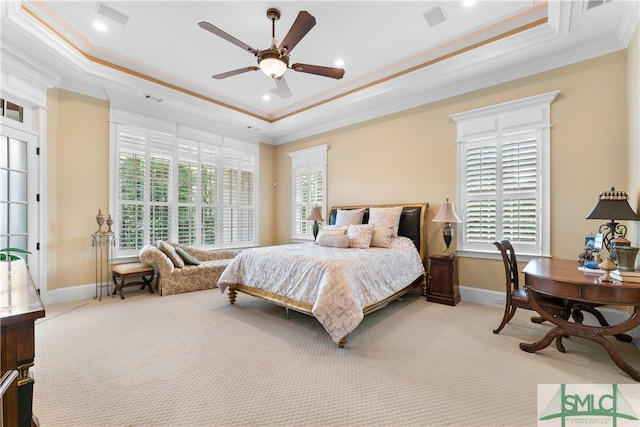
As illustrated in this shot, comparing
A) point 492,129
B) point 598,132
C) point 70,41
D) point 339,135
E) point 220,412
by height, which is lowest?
point 220,412

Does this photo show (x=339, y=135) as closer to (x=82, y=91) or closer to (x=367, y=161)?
(x=367, y=161)

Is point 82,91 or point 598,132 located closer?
point 598,132

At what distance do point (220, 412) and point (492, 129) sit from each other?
4.44 meters

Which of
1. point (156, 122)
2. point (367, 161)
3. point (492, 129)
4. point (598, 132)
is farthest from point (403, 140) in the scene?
point (156, 122)

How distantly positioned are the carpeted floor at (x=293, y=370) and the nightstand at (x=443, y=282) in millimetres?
463

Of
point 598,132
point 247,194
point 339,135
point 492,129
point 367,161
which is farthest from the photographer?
point 247,194

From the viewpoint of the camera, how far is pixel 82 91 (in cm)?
423

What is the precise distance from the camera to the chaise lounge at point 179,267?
174 inches

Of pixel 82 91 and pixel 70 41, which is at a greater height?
pixel 70 41

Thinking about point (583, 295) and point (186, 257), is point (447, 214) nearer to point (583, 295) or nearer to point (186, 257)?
point (583, 295)

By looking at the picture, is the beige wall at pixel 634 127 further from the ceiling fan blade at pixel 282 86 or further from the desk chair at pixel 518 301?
the ceiling fan blade at pixel 282 86

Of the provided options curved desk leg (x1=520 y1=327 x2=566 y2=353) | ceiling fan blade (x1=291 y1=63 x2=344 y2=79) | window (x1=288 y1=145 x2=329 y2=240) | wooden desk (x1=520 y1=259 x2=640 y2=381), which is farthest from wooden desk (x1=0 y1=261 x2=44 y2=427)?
window (x1=288 y1=145 x2=329 y2=240)

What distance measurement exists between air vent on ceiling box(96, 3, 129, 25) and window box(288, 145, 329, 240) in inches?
145

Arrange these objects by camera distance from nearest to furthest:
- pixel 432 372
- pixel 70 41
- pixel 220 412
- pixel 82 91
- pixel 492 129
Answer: pixel 220 412 → pixel 432 372 → pixel 70 41 → pixel 492 129 → pixel 82 91
